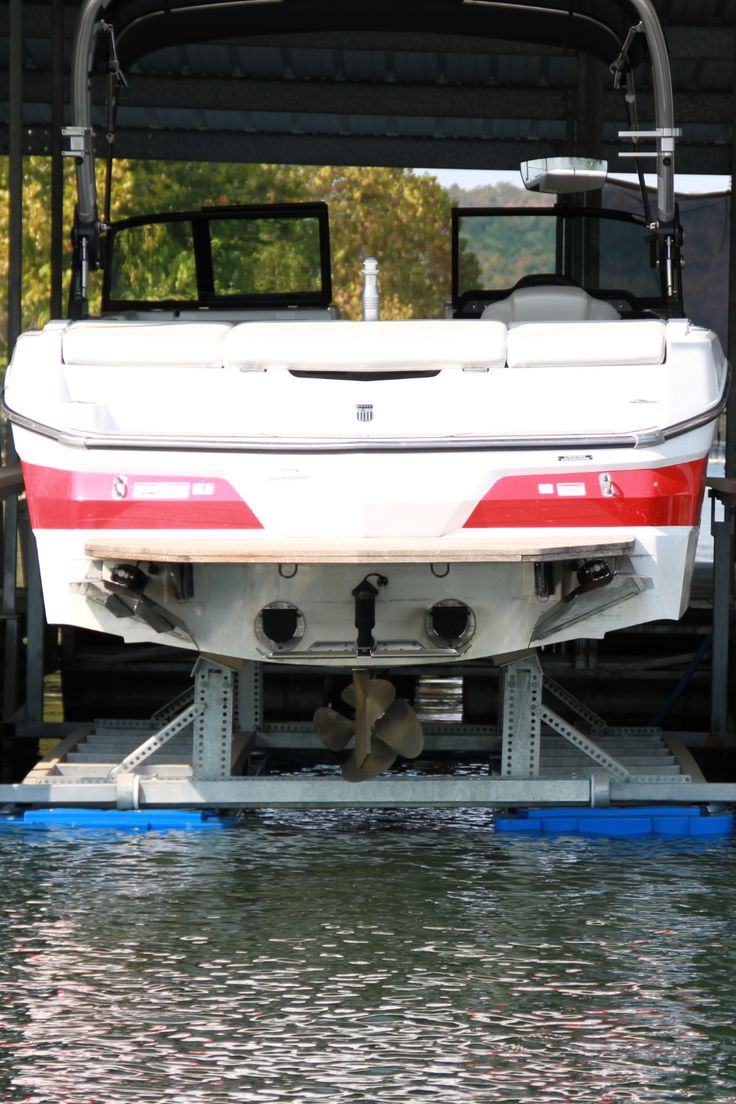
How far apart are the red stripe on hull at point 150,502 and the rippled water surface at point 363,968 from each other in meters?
1.20

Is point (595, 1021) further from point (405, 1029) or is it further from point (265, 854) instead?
point (265, 854)

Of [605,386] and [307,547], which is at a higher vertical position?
[605,386]

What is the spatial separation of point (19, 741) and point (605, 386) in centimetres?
399

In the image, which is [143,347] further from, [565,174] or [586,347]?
[565,174]

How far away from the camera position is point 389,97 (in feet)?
47.5

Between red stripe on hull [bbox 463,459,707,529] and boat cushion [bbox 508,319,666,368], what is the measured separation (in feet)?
1.46

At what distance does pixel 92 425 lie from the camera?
20.4 ft

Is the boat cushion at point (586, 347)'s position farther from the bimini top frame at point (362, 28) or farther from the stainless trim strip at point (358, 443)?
the bimini top frame at point (362, 28)

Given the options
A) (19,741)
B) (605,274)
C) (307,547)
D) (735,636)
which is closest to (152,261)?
(19,741)

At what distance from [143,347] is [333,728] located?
1.70 metres

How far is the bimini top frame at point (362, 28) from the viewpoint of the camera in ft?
24.4

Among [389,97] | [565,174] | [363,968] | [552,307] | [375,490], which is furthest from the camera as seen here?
[389,97]

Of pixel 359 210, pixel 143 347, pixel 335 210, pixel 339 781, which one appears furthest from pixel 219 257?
pixel 335 210

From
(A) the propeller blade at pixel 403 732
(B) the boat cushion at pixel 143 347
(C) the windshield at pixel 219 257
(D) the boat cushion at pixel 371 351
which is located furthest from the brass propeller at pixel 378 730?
(C) the windshield at pixel 219 257
